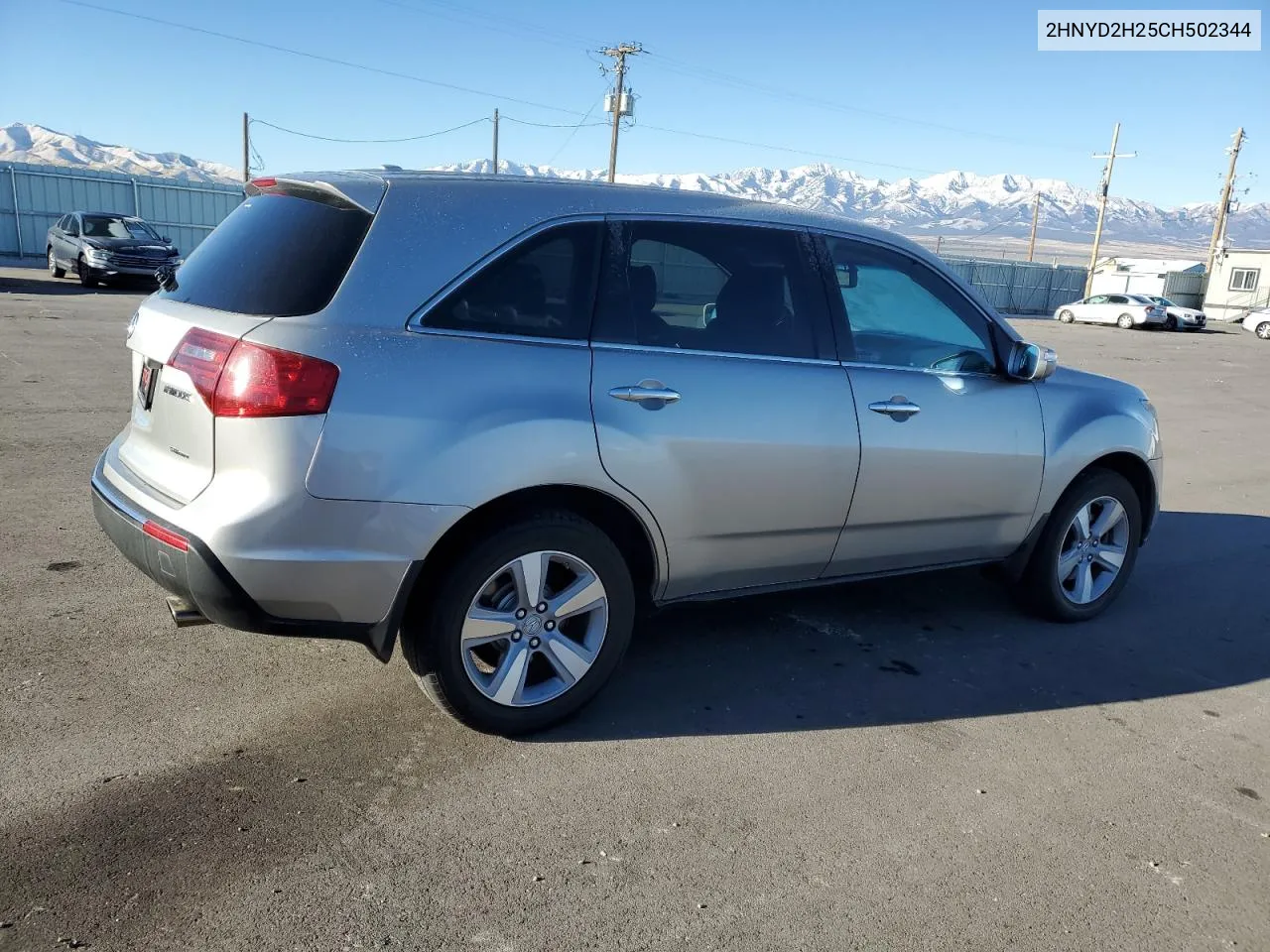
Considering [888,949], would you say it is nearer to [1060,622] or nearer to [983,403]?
[983,403]

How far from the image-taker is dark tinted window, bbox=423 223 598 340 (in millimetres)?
3129

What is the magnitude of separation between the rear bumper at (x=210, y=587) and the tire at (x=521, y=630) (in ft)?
0.45

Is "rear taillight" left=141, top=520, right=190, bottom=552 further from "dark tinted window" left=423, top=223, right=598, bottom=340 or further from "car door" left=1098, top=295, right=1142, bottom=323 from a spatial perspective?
"car door" left=1098, top=295, right=1142, bottom=323

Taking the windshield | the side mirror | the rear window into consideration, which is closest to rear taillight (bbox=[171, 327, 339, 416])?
the rear window

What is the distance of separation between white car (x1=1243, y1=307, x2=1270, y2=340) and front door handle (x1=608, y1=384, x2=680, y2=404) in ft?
130

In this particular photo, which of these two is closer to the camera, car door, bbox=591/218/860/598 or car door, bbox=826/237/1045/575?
car door, bbox=591/218/860/598

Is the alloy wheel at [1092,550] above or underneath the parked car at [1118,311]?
underneath

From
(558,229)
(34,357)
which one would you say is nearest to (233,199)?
(34,357)

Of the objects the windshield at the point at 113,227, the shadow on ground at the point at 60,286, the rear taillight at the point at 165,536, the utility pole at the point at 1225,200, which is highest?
the utility pole at the point at 1225,200

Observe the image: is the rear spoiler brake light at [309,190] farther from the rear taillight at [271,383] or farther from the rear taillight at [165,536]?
the rear taillight at [165,536]

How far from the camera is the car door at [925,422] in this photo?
3.93 m

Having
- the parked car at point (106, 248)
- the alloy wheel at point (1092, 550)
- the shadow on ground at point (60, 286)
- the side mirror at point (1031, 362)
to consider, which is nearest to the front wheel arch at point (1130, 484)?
the alloy wheel at point (1092, 550)

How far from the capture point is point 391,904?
2506mm

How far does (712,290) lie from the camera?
372 centimetres
